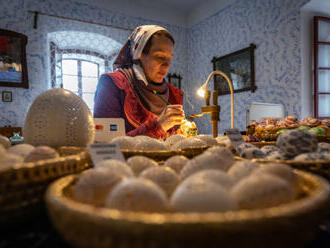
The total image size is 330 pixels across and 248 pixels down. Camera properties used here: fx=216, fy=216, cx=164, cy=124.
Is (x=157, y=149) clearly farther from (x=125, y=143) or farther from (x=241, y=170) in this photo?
(x=241, y=170)

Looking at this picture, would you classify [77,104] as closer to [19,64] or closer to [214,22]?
[19,64]

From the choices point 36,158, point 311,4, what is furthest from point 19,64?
point 311,4

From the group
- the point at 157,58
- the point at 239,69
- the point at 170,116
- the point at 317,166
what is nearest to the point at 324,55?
the point at 239,69

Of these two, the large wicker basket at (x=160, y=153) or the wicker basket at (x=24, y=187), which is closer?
the wicker basket at (x=24, y=187)

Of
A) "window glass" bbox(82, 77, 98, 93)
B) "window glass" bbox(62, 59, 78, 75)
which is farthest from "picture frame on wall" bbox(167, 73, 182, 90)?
"window glass" bbox(62, 59, 78, 75)

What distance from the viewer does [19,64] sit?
2.99m

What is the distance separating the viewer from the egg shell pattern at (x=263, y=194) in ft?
0.85

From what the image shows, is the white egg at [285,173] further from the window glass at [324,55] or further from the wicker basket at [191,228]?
the window glass at [324,55]

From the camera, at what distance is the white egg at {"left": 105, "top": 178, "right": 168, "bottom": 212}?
242 millimetres

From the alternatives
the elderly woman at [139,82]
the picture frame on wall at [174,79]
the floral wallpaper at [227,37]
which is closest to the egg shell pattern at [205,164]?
the elderly woman at [139,82]

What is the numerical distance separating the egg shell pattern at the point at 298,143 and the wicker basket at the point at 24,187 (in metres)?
0.52

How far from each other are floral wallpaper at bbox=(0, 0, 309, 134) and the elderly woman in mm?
1887

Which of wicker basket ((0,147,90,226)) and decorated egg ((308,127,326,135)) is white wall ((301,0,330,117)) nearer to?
decorated egg ((308,127,326,135))

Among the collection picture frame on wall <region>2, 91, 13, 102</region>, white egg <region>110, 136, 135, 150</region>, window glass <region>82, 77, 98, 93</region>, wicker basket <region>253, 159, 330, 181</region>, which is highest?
window glass <region>82, 77, 98, 93</region>
